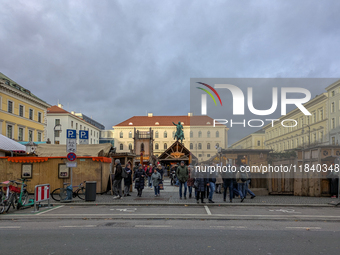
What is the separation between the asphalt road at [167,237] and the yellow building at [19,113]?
41.9m

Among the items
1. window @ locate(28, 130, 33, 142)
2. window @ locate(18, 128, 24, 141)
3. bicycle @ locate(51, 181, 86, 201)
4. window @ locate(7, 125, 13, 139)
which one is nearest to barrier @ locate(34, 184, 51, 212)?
bicycle @ locate(51, 181, 86, 201)

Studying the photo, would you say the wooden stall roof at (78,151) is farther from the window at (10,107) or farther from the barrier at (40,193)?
the window at (10,107)

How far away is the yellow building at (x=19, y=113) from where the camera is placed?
156 feet

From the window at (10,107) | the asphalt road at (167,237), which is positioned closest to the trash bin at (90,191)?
the asphalt road at (167,237)

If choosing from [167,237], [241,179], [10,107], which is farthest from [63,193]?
[10,107]

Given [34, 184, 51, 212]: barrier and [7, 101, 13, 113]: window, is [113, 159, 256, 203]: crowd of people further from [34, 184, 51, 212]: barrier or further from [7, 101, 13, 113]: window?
[7, 101, 13, 113]: window

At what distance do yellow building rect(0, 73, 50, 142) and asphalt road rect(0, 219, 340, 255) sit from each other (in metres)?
41.9

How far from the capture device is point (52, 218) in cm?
1092

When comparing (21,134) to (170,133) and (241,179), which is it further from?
(170,133)

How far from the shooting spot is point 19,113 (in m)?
52.1

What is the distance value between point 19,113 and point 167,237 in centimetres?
5007

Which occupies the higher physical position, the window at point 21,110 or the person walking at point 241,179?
the window at point 21,110

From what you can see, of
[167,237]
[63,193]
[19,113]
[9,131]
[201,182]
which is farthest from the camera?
[19,113]

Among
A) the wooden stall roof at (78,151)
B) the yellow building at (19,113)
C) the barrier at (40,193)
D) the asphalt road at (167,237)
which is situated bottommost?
the asphalt road at (167,237)
